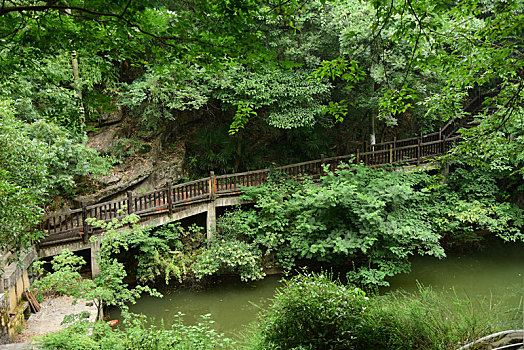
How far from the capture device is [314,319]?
3.72 m

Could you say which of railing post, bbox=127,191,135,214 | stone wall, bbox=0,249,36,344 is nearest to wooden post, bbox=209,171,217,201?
railing post, bbox=127,191,135,214

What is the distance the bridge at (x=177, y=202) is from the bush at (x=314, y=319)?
421 cm

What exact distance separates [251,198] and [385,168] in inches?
174

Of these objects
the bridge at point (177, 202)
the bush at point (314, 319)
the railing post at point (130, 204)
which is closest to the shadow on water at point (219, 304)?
the bridge at point (177, 202)

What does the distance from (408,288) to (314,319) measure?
644 cm

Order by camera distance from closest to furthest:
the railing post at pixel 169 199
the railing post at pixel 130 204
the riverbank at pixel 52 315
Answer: the riverbank at pixel 52 315 → the railing post at pixel 130 204 → the railing post at pixel 169 199

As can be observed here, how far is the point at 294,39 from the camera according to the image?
34.9ft

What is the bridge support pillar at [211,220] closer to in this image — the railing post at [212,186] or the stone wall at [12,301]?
the railing post at [212,186]

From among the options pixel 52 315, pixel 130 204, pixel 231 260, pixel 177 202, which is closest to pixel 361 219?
pixel 231 260

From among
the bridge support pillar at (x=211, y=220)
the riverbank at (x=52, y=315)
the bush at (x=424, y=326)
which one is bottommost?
the riverbank at (x=52, y=315)

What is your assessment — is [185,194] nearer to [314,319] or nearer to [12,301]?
[12,301]

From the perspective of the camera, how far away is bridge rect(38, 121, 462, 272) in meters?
7.83

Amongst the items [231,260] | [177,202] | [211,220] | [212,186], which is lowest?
[231,260]

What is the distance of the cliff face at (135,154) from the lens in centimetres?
1051
